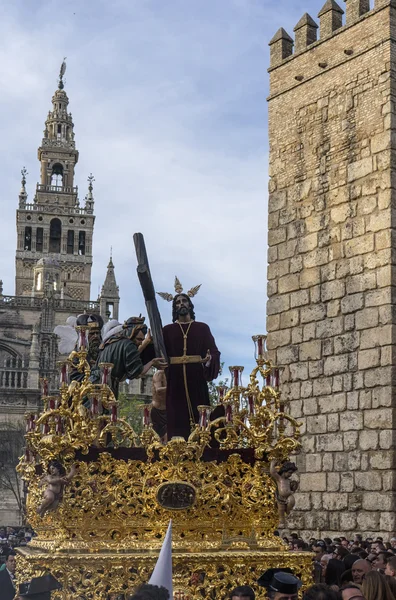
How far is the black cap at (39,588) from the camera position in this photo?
6641mm

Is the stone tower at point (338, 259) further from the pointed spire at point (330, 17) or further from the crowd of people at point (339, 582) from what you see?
the crowd of people at point (339, 582)

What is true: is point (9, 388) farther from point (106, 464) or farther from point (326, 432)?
point (106, 464)

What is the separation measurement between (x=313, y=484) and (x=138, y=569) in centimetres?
809

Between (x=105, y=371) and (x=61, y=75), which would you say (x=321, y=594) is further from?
(x=61, y=75)

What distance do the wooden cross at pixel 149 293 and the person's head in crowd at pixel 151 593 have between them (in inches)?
160

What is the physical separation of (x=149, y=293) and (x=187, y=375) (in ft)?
3.01

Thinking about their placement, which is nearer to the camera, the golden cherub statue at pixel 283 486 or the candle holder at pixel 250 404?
the golden cherub statue at pixel 283 486

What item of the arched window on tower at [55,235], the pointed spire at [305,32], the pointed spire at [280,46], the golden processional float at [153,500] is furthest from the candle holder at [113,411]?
the arched window on tower at [55,235]

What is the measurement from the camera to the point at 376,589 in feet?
18.1

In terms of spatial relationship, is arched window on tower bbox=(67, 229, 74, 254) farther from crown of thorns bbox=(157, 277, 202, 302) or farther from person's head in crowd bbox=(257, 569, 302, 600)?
person's head in crowd bbox=(257, 569, 302, 600)

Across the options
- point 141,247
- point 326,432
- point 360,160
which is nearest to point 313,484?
point 326,432

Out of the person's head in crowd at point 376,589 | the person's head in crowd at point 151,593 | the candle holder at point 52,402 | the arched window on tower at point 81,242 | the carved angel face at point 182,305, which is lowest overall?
the person's head in crowd at point 376,589

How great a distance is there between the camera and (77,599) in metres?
7.43

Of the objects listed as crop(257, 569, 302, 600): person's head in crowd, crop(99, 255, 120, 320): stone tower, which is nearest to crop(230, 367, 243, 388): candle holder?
crop(257, 569, 302, 600): person's head in crowd
